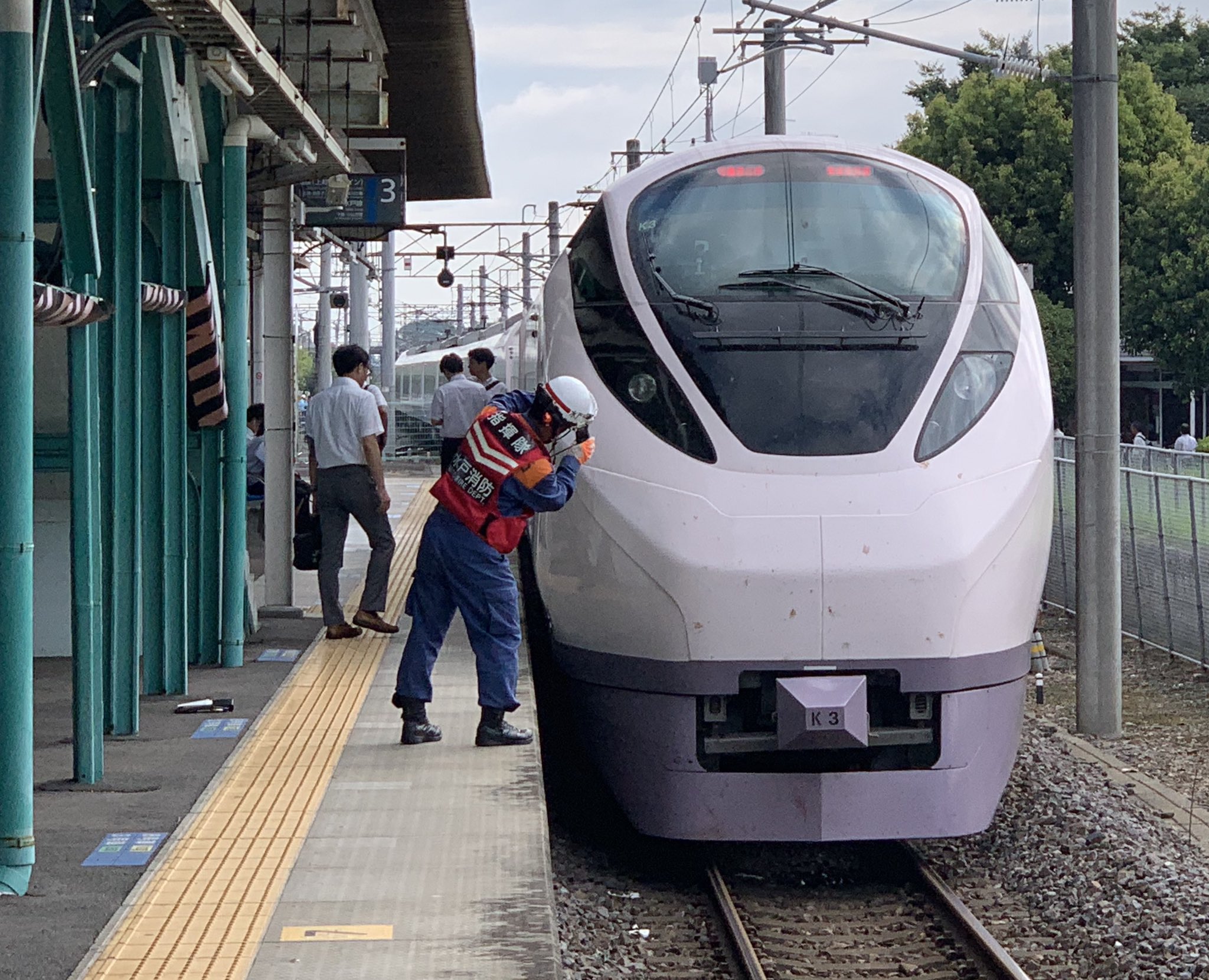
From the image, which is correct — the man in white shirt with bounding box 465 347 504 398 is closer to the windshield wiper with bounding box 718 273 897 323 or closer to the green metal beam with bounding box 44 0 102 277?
the windshield wiper with bounding box 718 273 897 323

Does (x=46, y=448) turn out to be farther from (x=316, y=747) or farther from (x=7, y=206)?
(x=7, y=206)

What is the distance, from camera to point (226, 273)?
967 cm

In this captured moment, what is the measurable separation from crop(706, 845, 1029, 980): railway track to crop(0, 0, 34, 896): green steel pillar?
241 centimetres

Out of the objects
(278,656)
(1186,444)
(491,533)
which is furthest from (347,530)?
(1186,444)

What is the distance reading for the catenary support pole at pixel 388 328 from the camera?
116 ft

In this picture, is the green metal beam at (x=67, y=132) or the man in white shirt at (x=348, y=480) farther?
the man in white shirt at (x=348, y=480)

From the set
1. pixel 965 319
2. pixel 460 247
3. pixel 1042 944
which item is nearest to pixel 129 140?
pixel 965 319

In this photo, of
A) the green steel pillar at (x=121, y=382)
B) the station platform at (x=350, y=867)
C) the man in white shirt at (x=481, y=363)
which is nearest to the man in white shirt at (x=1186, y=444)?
the man in white shirt at (x=481, y=363)

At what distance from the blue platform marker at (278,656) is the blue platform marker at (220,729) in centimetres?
167

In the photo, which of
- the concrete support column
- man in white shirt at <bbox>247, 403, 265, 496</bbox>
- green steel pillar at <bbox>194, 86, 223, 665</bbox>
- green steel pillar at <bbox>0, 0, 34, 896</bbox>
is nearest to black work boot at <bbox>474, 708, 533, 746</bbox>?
green steel pillar at <bbox>0, 0, 34, 896</bbox>

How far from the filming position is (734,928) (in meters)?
6.29

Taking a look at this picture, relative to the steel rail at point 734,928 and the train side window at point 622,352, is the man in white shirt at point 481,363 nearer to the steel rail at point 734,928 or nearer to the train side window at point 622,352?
the train side window at point 622,352

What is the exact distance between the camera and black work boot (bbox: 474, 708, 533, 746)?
24.0 feet

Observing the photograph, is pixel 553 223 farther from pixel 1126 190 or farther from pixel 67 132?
pixel 67 132
